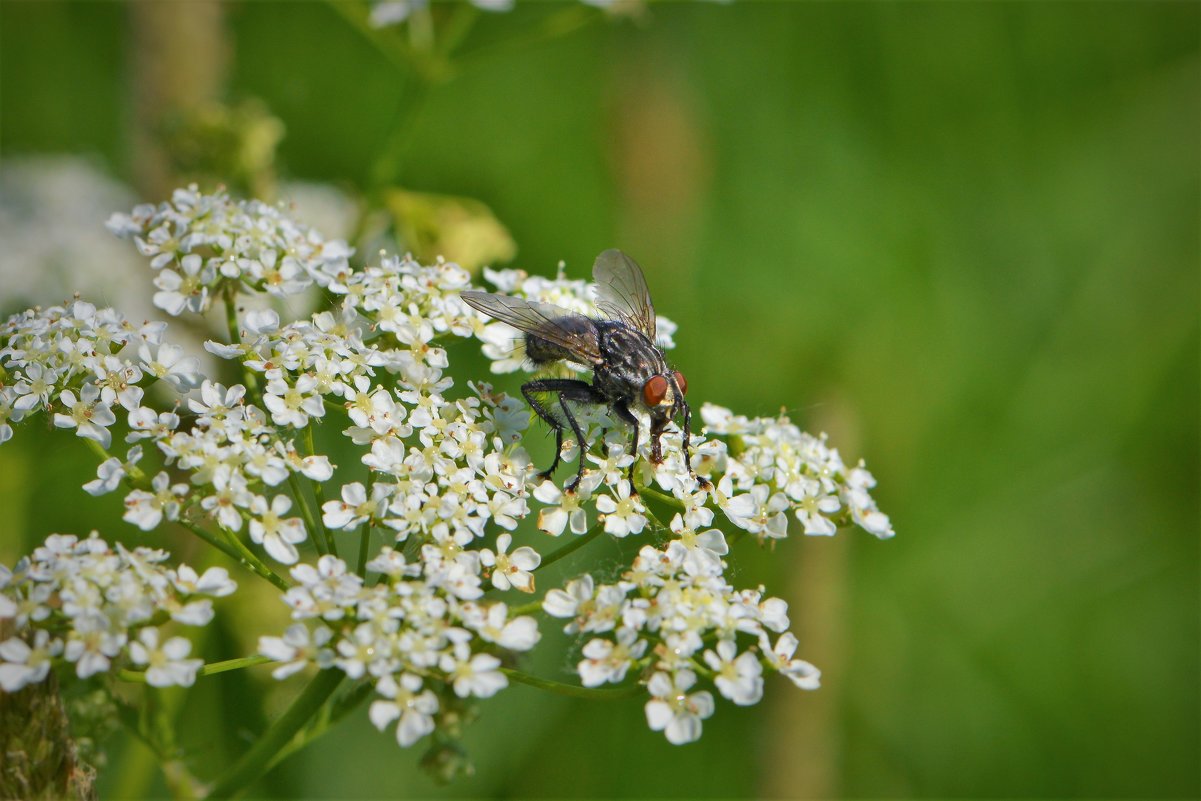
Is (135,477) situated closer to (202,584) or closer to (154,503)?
(154,503)

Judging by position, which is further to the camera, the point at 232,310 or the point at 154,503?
the point at 232,310

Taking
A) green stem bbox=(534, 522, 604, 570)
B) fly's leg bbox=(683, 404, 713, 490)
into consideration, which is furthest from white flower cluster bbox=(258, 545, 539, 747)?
fly's leg bbox=(683, 404, 713, 490)

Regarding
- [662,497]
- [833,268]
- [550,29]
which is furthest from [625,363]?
[833,268]

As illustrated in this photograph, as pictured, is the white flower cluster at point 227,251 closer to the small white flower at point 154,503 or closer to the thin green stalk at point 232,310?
the thin green stalk at point 232,310

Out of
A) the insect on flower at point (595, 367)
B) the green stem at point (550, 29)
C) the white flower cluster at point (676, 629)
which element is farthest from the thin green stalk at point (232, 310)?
the green stem at point (550, 29)

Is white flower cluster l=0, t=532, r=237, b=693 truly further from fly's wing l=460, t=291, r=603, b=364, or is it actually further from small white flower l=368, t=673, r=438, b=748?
fly's wing l=460, t=291, r=603, b=364

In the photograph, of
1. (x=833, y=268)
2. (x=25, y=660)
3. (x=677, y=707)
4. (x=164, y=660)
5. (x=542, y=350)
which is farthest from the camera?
(x=833, y=268)

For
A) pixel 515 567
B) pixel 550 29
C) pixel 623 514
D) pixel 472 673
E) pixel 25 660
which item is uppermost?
pixel 550 29

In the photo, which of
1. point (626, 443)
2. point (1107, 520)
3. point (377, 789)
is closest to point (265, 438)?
point (626, 443)
